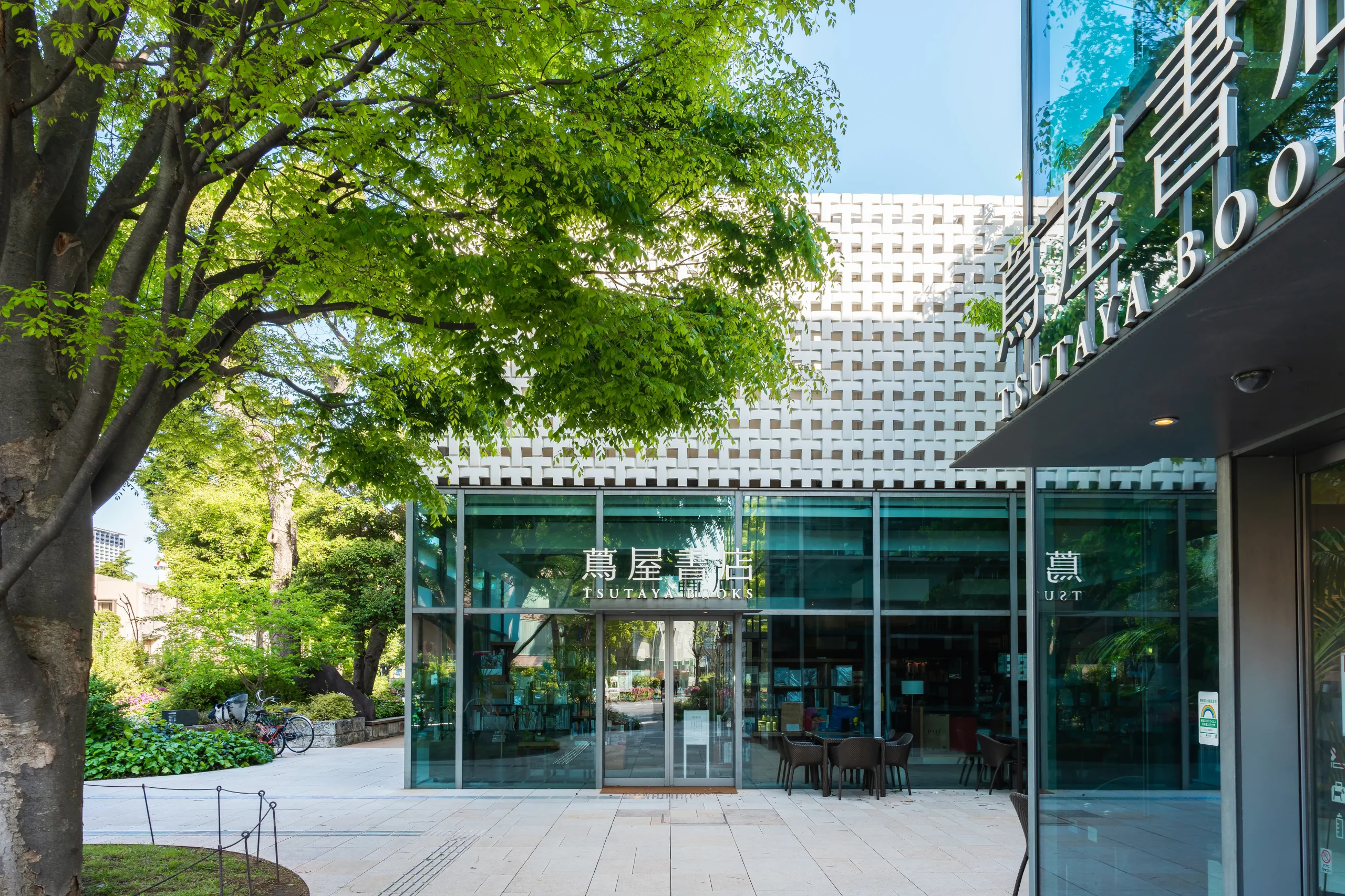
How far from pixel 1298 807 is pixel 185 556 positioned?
1114 inches

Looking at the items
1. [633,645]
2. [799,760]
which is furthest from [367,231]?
[799,760]

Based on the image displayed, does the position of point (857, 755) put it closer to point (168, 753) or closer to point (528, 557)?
point (528, 557)

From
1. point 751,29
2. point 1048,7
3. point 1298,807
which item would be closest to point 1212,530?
point 1298,807

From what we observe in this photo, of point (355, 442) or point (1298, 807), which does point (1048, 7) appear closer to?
point (1298, 807)

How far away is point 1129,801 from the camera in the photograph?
576 cm

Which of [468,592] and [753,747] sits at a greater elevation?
[468,592]

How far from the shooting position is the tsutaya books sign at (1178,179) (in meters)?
2.69

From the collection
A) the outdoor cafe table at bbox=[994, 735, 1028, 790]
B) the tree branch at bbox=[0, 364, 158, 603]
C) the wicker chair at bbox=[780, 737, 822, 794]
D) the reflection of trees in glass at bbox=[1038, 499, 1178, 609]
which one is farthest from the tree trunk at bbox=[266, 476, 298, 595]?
the reflection of trees in glass at bbox=[1038, 499, 1178, 609]

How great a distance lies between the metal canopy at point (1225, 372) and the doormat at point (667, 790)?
8948mm

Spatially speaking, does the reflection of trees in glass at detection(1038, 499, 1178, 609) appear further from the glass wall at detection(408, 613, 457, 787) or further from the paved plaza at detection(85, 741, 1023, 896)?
the glass wall at detection(408, 613, 457, 787)

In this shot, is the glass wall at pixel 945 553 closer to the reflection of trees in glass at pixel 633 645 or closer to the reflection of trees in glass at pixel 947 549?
the reflection of trees in glass at pixel 947 549

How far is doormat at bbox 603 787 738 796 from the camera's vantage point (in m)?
13.7

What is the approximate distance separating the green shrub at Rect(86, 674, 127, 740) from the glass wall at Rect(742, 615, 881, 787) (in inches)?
412

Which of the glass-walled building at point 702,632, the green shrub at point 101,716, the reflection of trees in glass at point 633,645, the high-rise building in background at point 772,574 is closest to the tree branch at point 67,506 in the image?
the high-rise building in background at point 772,574
